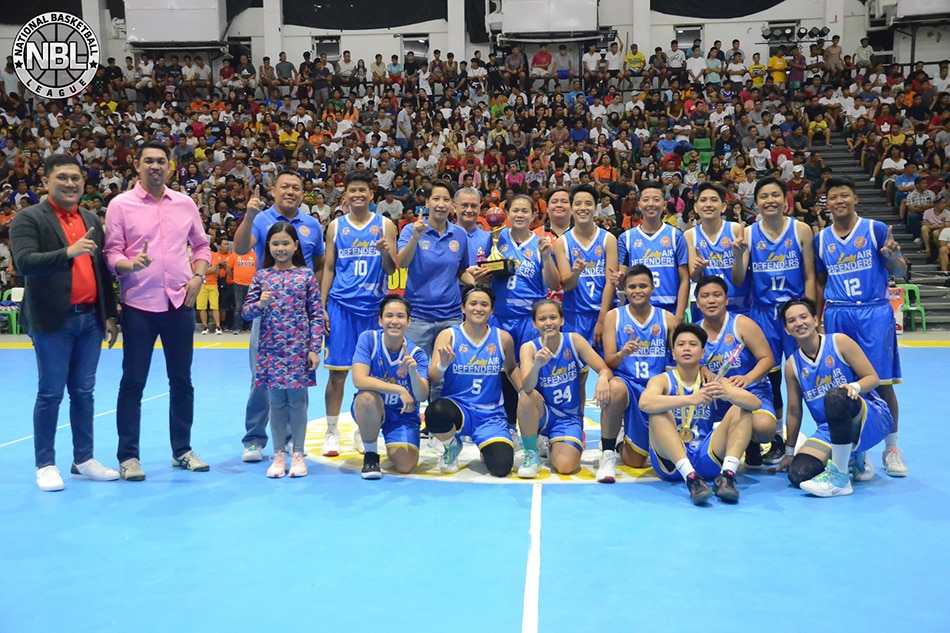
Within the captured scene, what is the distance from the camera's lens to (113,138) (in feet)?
65.6

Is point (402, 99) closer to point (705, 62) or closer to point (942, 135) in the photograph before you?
point (705, 62)

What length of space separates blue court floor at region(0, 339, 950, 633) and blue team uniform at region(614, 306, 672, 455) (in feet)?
1.63

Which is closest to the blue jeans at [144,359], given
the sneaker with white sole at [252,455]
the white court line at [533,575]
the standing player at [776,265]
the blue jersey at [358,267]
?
the sneaker with white sole at [252,455]

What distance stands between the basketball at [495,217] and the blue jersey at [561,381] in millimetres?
7856

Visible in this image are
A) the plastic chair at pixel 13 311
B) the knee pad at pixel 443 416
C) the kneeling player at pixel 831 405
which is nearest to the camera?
the kneeling player at pixel 831 405

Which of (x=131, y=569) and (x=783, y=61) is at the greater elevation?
(x=783, y=61)

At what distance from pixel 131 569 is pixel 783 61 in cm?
2064

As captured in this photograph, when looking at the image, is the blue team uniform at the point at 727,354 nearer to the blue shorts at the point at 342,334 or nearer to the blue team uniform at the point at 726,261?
the blue team uniform at the point at 726,261

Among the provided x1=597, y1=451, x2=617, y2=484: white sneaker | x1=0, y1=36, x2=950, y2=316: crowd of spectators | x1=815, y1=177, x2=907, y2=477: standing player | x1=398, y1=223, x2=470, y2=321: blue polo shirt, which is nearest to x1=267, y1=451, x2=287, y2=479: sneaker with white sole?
x1=398, y1=223, x2=470, y2=321: blue polo shirt

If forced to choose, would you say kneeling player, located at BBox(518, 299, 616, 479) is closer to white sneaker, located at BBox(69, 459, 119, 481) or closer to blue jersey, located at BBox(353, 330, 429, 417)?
blue jersey, located at BBox(353, 330, 429, 417)

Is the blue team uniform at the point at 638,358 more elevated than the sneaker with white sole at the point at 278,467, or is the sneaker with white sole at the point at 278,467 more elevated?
the blue team uniform at the point at 638,358

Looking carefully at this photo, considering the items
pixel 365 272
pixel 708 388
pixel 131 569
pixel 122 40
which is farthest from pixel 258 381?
pixel 122 40

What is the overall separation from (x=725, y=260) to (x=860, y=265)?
906 mm

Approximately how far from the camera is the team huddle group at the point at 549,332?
5.20 m
